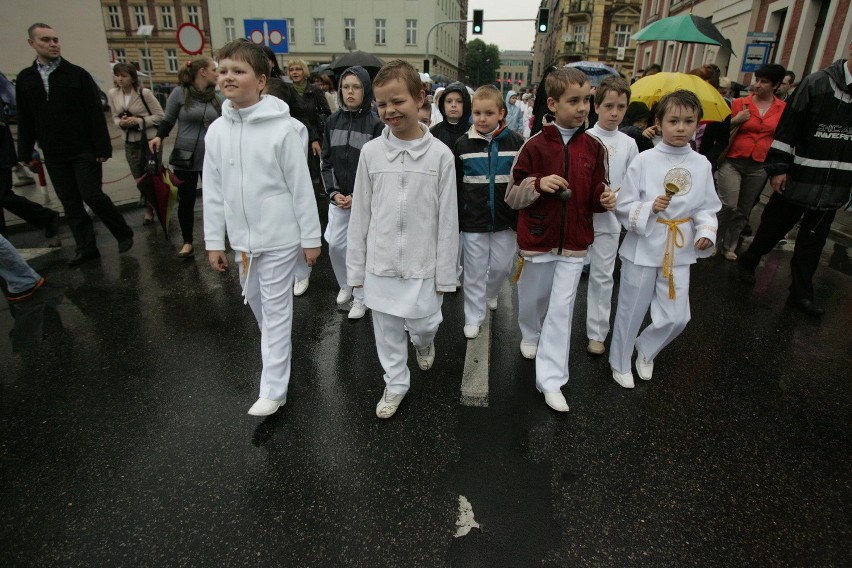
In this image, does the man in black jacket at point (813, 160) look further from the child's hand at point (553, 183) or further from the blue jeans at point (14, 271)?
the blue jeans at point (14, 271)

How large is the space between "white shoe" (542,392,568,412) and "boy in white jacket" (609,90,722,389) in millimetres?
749

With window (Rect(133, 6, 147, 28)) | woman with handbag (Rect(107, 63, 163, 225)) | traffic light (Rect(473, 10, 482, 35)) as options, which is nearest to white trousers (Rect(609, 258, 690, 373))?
woman with handbag (Rect(107, 63, 163, 225))

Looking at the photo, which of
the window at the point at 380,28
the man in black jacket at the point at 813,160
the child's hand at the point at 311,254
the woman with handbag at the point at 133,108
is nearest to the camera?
the child's hand at the point at 311,254

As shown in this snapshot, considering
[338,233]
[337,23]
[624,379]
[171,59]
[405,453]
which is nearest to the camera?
[405,453]

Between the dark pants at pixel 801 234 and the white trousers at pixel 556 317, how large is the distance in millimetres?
3113

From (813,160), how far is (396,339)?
Result: 4247 millimetres

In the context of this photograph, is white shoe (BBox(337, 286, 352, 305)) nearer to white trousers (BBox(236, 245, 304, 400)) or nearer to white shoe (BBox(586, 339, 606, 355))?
white trousers (BBox(236, 245, 304, 400))

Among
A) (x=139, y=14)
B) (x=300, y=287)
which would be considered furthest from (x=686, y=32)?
(x=139, y=14)

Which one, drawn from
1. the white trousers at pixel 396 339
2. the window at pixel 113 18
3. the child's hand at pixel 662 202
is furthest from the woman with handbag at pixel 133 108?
the window at pixel 113 18

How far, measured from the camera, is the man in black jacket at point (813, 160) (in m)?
4.43

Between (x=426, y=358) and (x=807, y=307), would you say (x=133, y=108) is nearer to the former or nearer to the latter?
(x=426, y=358)

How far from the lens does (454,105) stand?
14.0 ft

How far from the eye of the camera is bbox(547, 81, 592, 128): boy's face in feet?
9.54

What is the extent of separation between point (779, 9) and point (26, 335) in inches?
825
